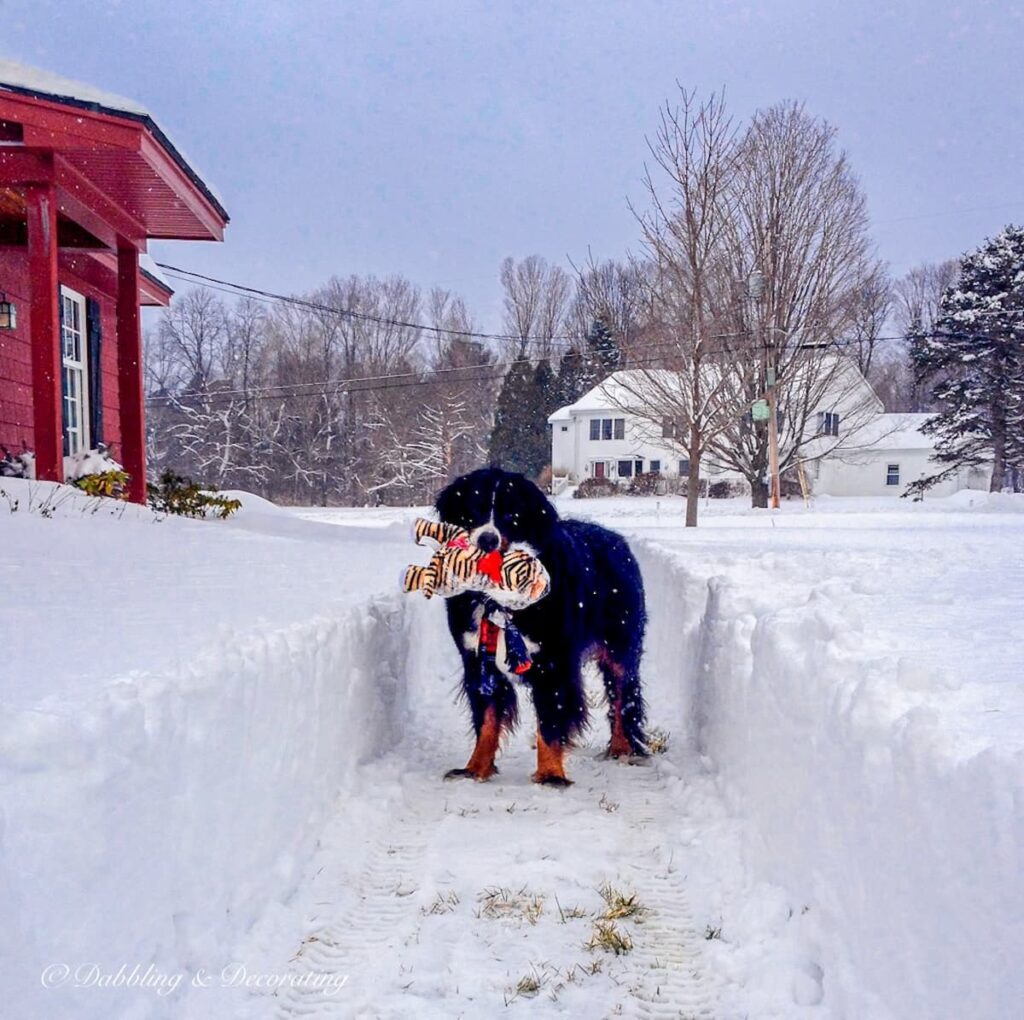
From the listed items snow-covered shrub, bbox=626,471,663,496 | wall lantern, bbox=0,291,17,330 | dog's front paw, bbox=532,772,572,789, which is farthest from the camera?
snow-covered shrub, bbox=626,471,663,496

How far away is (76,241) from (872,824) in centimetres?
1097

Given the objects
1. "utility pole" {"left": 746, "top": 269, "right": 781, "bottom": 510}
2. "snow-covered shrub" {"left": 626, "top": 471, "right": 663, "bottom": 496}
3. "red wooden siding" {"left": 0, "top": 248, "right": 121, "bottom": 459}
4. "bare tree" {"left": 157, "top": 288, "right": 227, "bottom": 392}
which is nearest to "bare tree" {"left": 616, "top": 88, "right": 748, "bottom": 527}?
"utility pole" {"left": 746, "top": 269, "right": 781, "bottom": 510}

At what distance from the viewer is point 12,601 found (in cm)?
394

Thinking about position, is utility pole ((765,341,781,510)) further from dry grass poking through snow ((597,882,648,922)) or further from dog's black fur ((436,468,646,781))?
dry grass poking through snow ((597,882,648,922))

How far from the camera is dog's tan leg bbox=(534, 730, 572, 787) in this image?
157 inches

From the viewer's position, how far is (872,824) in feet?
6.57

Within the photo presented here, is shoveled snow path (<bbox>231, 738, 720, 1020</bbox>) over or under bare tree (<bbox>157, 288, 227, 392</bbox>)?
under

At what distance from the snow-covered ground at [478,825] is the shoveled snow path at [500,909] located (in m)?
0.01

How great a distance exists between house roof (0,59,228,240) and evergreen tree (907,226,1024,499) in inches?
1171

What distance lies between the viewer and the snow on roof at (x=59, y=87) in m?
7.78

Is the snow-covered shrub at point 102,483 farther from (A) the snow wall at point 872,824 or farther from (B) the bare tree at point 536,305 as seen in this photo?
(B) the bare tree at point 536,305

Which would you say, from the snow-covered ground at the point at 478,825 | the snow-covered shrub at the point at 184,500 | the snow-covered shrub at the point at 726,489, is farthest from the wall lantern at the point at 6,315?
the snow-covered shrub at the point at 726,489

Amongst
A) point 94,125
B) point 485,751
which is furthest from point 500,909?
point 94,125

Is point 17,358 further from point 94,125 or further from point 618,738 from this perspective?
point 618,738
